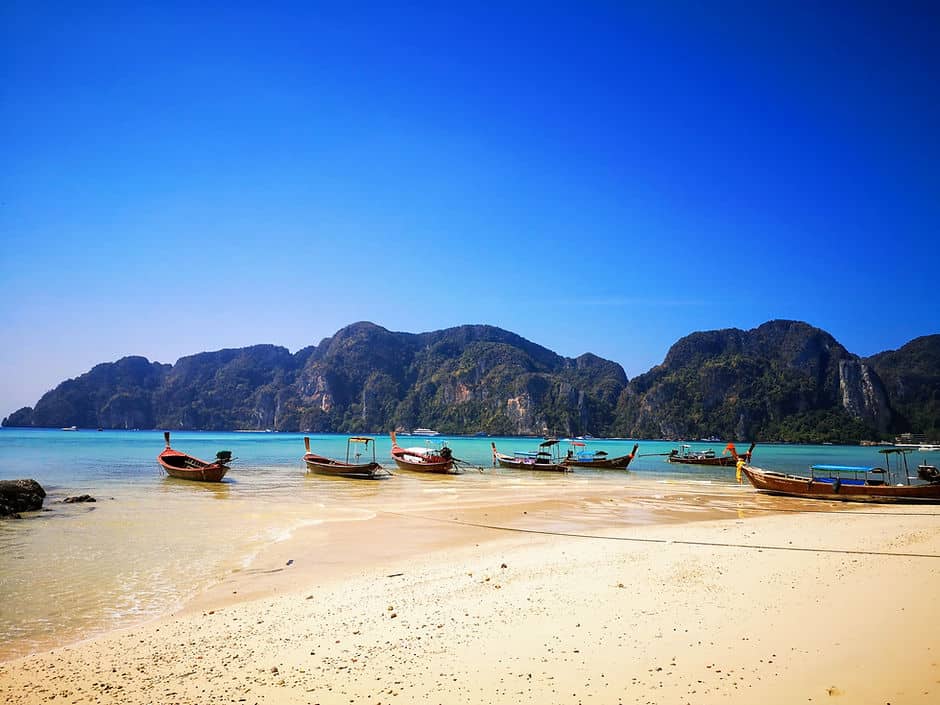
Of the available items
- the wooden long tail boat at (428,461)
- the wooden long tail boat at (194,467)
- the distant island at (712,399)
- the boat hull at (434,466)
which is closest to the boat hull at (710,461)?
the wooden long tail boat at (428,461)

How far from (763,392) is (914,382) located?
33737 millimetres

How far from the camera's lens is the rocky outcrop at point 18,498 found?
702 inches

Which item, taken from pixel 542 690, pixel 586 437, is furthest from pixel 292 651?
pixel 586 437

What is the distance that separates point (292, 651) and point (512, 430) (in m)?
168

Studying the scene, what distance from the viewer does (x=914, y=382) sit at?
13238 cm

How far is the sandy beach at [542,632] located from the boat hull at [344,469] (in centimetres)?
2303

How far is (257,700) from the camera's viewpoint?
4734mm

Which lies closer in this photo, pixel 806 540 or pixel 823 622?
pixel 823 622

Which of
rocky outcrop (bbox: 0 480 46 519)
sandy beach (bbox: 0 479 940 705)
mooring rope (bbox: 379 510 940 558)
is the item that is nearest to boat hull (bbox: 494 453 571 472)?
mooring rope (bbox: 379 510 940 558)

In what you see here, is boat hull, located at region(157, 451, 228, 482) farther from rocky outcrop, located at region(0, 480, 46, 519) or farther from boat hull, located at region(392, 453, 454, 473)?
boat hull, located at region(392, 453, 454, 473)

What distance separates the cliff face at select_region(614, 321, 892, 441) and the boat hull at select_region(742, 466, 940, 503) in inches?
4479

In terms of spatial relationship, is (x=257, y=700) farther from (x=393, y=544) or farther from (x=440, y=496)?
(x=440, y=496)

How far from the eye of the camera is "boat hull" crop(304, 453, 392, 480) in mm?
35156

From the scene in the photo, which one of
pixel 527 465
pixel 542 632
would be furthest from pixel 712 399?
pixel 542 632
